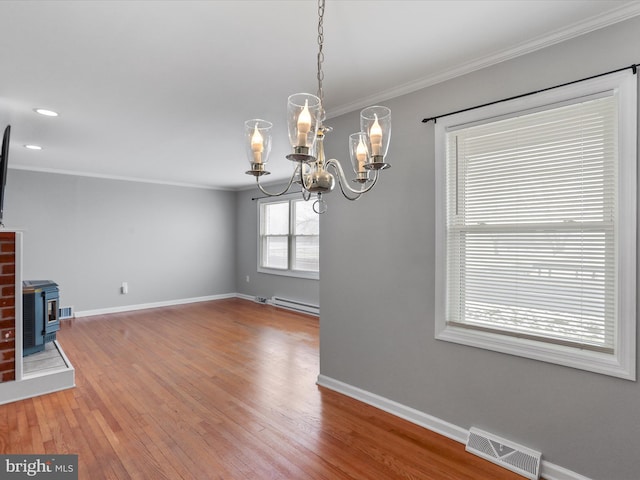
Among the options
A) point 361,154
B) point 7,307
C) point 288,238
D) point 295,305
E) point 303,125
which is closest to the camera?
point 303,125

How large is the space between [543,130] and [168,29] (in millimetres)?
2179

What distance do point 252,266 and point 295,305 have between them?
1603 mm

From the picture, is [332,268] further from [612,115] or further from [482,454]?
[612,115]

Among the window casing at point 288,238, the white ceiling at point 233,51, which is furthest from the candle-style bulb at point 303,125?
the window casing at point 288,238

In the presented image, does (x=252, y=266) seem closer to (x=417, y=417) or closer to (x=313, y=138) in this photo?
(x=417, y=417)

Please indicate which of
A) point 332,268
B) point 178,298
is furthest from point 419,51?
point 178,298

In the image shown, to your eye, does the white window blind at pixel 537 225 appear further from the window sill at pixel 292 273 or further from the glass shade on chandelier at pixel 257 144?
the window sill at pixel 292 273

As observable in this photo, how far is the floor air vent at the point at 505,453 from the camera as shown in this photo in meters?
1.96

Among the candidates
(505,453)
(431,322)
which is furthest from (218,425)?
(505,453)

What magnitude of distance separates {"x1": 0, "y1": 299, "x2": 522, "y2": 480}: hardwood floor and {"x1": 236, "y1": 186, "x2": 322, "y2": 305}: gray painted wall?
2575mm

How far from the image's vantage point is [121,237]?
6.39 m

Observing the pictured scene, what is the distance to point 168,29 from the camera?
1.89 meters

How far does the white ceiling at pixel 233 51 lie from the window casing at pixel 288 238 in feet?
10.4

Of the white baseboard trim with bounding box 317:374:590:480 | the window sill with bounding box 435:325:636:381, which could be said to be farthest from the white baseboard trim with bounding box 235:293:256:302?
the window sill with bounding box 435:325:636:381
